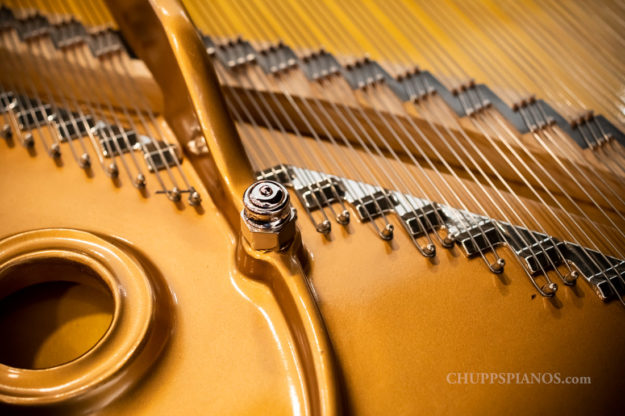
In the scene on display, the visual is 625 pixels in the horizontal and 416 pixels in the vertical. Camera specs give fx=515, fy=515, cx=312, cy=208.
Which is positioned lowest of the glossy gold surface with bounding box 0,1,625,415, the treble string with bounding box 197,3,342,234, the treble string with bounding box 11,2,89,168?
the glossy gold surface with bounding box 0,1,625,415

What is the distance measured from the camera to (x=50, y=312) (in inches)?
64.5

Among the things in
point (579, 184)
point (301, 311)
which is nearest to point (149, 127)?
point (301, 311)

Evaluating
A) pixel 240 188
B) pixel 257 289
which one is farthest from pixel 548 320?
pixel 240 188

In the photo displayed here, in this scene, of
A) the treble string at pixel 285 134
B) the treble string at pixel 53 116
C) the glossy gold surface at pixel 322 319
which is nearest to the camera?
the glossy gold surface at pixel 322 319

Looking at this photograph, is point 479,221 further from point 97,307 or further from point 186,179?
point 97,307

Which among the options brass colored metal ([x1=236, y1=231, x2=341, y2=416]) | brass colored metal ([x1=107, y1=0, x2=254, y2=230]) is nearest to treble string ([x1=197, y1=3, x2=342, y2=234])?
brass colored metal ([x1=236, y1=231, x2=341, y2=416])

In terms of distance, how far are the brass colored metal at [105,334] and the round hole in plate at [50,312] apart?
3 cm

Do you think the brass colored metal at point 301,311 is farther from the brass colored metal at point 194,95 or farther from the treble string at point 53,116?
the treble string at point 53,116

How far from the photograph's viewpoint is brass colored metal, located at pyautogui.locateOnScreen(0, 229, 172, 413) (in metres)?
1.32

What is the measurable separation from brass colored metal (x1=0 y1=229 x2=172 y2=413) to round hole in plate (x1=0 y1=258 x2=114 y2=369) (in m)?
0.03

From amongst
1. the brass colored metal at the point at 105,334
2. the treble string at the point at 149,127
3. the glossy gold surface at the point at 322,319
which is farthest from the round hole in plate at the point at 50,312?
the treble string at the point at 149,127

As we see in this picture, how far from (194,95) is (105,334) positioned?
765 millimetres

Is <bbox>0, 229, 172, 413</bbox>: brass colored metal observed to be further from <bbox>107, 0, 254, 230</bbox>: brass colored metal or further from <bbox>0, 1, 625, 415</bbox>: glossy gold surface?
<bbox>107, 0, 254, 230</bbox>: brass colored metal

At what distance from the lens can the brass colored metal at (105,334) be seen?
1317mm
